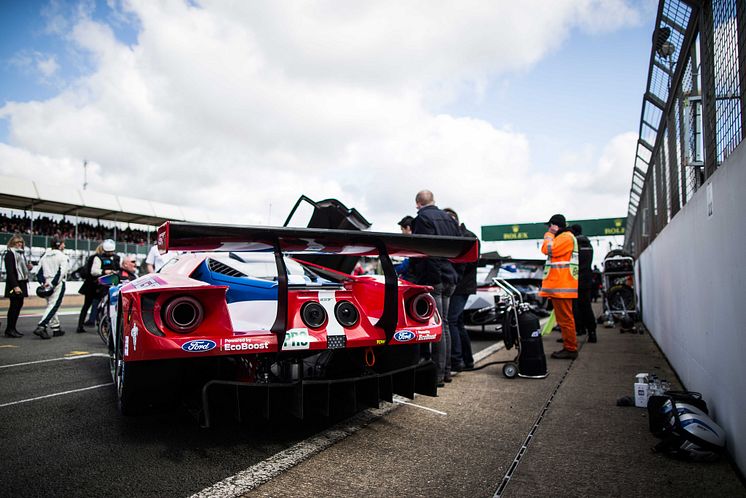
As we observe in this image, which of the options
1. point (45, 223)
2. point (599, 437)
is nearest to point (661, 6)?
point (599, 437)

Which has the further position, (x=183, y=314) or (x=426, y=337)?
(x=426, y=337)

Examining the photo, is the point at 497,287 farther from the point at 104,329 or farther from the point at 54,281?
the point at 54,281

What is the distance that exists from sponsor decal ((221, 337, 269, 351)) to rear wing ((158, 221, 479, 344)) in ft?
0.30

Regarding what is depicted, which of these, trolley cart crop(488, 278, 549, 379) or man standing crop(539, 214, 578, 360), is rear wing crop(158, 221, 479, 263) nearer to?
trolley cart crop(488, 278, 549, 379)

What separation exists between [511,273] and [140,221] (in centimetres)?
2197

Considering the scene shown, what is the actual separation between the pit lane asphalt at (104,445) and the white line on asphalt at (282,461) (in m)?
0.06

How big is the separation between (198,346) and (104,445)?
0.98 metres

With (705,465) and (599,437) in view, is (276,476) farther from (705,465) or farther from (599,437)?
(705,465)

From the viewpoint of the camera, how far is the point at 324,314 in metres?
2.89

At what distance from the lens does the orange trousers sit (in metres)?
5.75

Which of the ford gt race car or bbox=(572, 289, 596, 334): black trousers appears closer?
the ford gt race car

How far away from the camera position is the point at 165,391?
259 centimetres

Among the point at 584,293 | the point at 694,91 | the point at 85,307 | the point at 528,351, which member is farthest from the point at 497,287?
the point at 85,307

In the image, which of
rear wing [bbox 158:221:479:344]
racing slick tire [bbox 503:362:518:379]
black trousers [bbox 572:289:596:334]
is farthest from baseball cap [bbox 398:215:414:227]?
black trousers [bbox 572:289:596:334]
